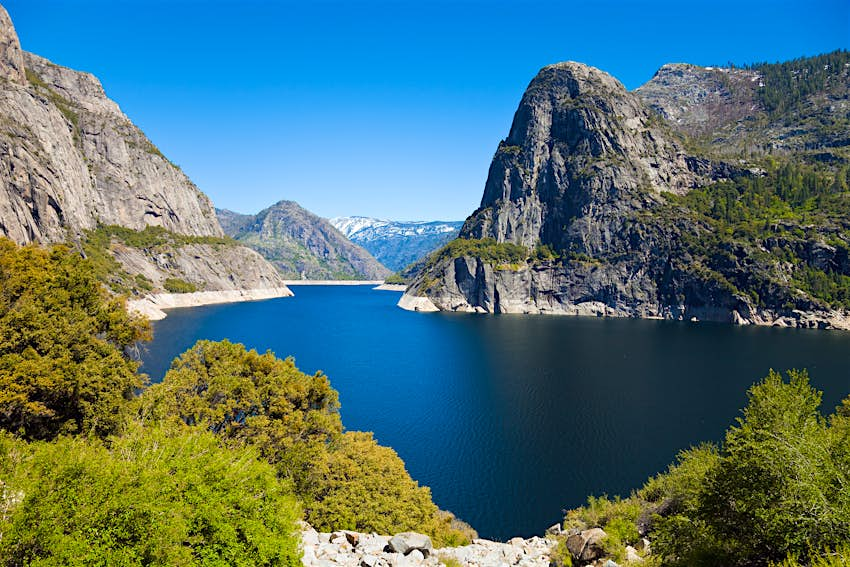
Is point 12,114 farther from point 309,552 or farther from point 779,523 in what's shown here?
point 779,523

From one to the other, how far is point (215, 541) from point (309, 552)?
→ 5934 millimetres

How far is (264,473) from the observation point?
20.4 metres

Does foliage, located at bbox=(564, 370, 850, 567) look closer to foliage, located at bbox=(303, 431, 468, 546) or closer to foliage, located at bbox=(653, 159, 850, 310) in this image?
foliage, located at bbox=(303, 431, 468, 546)

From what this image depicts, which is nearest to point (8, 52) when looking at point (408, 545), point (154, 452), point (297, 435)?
point (297, 435)

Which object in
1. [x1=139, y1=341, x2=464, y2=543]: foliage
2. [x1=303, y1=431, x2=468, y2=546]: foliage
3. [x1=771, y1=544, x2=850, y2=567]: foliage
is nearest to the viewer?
[x1=771, y1=544, x2=850, y2=567]: foliage

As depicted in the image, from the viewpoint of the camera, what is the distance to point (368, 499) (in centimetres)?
3083

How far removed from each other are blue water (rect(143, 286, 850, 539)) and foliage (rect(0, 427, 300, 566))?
26166mm

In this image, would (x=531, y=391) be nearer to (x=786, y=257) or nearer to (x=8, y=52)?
(x=786, y=257)

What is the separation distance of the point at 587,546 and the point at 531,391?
56841 millimetres

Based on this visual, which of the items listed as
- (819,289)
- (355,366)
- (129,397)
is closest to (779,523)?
(129,397)

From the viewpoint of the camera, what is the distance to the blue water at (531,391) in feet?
154

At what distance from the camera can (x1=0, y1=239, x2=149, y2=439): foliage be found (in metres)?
30.6

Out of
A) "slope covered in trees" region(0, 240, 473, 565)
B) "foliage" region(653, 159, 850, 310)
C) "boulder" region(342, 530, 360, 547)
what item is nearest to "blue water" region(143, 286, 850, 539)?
"slope covered in trees" region(0, 240, 473, 565)

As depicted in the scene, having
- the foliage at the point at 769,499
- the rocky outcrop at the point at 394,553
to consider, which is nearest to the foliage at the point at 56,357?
the rocky outcrop at the point at 394,553
